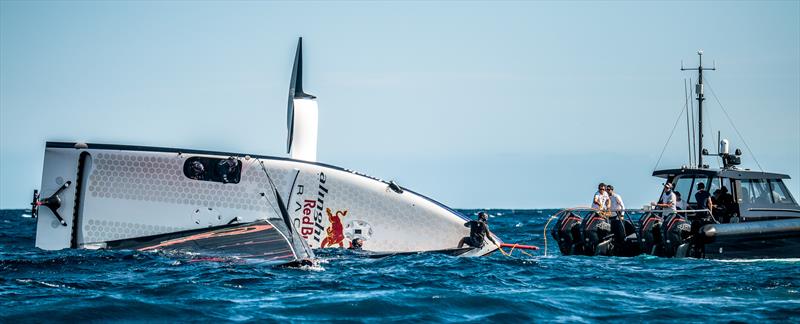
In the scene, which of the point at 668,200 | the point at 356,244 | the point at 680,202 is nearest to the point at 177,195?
the point at 356,244

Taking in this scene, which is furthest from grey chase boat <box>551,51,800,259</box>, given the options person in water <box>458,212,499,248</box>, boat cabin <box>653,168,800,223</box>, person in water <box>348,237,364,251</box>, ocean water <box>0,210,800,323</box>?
person in water <box>348,237,364,251</box>

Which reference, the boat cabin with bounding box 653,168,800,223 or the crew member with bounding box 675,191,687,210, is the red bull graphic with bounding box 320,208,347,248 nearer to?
the crew member with bounding box 675,191,687,210

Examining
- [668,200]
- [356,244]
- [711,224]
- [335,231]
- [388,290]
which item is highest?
[668,200]

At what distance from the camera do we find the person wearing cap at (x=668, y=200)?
22.7 m

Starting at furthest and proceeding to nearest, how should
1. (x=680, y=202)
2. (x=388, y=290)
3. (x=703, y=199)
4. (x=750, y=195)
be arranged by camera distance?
(x=680, y=202), (x=750, y=195), (x=703, y=199), (x=388, y=290)

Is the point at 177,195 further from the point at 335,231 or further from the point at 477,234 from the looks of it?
the point at 477,234

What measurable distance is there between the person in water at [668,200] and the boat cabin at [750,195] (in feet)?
2.99

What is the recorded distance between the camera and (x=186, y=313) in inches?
489

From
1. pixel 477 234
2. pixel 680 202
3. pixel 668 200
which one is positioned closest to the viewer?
pixel 477 234

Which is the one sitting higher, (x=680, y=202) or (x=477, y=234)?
(x=680, y=202)

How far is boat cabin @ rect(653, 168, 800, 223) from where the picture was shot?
904 inches

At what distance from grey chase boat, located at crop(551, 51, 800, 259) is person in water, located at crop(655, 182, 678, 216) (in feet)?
0.68

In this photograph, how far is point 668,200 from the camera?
23.4 m

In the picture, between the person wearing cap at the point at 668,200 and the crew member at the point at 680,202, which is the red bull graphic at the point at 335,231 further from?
the crew member at the point at 680,202
